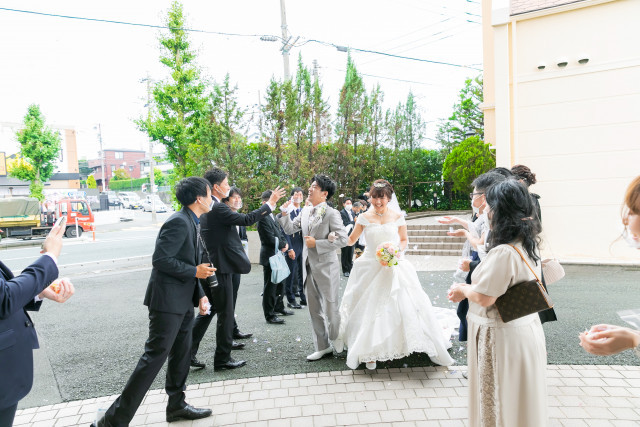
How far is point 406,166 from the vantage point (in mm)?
18297

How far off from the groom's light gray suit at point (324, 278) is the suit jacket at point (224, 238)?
2.57 ft

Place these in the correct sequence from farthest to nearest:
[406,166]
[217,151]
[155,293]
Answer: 1. [406,166]
2. [217,151]
3. [155,293]

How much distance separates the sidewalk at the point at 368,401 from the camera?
345cm

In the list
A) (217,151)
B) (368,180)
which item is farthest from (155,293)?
(368,180)

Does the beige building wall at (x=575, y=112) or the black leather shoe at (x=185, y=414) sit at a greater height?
the beige building wall at (x=575, y=112)

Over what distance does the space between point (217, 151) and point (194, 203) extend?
891cm

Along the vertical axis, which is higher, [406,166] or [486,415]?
[406,166]

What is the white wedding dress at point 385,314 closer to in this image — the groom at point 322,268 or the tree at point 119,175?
the groom at point 322,268

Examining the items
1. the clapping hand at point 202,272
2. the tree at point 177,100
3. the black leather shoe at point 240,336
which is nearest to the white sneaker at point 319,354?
the black leather shoe at point 240,336

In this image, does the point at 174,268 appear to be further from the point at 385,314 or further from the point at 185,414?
the point at 385,314

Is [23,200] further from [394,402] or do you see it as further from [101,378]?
[394,402]

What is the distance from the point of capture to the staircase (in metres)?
12.6

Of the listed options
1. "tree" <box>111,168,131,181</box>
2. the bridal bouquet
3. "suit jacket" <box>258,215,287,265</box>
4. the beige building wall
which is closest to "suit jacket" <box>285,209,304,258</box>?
"suit jacket" <box>258,215,287,265</box>

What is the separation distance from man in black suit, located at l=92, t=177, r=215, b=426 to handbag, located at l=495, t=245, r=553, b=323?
2.29 m
